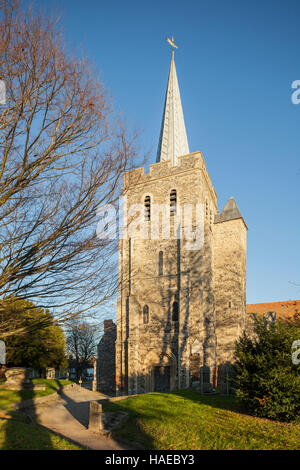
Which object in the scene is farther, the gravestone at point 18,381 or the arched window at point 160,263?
the arched window at point 160,263

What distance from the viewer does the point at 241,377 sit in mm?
10195

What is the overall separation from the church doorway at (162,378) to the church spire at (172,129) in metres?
16.2

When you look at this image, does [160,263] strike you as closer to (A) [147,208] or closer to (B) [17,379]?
(A) [147,208]

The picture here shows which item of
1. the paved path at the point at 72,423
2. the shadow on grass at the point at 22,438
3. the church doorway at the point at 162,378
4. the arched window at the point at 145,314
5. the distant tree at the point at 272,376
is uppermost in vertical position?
the arched window at the point at 145,314

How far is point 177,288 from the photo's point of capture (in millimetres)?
23984

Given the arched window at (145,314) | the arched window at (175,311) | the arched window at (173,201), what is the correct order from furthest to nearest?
the arched window at (173,201) → the arched window at (145,314) → the arched window at (175,311)

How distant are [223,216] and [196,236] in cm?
651

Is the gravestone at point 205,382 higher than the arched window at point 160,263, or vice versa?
the arched window at point 160,263

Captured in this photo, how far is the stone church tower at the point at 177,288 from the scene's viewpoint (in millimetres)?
22922

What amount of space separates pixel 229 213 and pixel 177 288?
9.20 m

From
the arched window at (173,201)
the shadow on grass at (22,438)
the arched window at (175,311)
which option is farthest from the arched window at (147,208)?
the shadow on grass at (22,438)

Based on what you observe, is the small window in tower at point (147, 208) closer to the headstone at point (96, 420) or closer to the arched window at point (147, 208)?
the arched window at point (147, 208)

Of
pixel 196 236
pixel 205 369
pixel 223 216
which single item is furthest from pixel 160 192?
pixel 205 369
